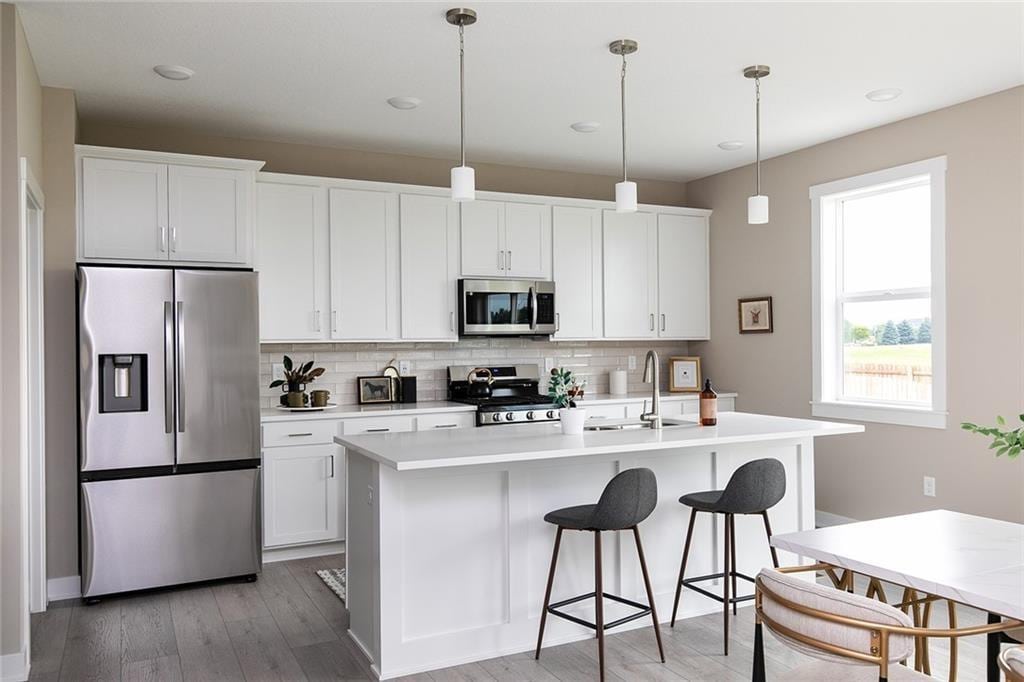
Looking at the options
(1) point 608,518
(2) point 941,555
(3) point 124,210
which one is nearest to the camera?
(2) point 941,555

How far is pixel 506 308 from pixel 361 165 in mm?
1460

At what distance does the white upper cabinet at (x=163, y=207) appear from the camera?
427 cm

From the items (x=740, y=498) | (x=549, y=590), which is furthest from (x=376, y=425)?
(x=740, y=498)

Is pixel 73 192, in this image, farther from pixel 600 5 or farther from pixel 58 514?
pixel 600 5

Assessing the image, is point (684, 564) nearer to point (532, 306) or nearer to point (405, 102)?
point (532, 306)

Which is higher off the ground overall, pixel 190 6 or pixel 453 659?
pixel 190 6

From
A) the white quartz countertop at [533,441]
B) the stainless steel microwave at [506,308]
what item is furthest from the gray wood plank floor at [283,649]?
the stainless steel microwave at [506,308]

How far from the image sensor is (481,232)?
570 cm

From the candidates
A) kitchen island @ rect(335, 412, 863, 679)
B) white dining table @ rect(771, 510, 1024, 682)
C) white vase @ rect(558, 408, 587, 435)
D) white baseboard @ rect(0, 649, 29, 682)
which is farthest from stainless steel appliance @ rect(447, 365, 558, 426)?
white dining table @ rect(771, 510, 1024, 682)

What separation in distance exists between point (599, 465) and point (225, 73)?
8.87 ft

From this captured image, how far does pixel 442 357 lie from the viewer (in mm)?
5910

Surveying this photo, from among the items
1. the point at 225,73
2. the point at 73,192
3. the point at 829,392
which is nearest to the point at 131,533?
the point at 73,192

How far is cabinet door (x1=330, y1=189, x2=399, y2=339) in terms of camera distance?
5215 mm

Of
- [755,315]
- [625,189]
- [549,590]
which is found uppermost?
[625,189]
